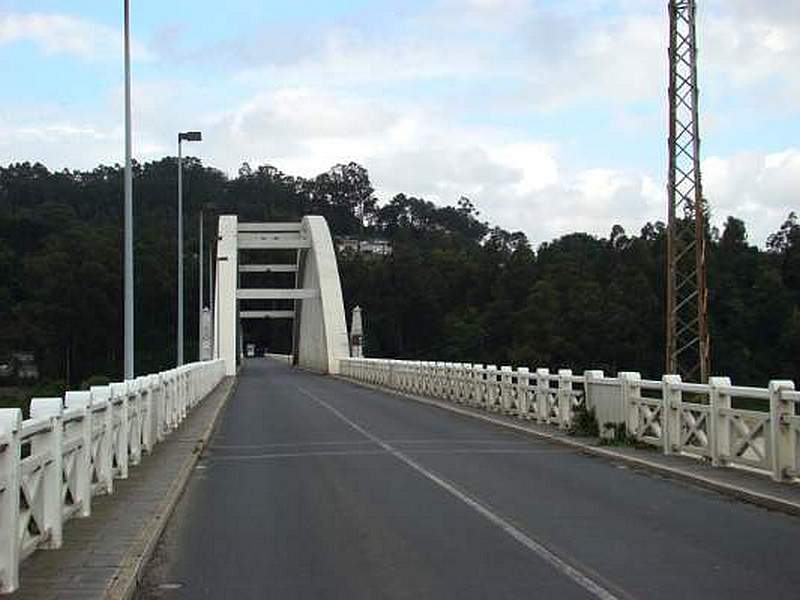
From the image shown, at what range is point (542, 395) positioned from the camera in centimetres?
2567

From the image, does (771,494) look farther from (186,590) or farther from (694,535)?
(186,590)

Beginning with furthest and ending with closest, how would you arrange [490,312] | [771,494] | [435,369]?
[490,312]
[435,369]
[771,494]

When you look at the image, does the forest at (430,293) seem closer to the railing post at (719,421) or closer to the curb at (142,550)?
the railing post at (719,421)

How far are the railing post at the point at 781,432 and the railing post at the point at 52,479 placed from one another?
8.97 meters

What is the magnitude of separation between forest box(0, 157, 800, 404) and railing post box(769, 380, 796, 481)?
68345 millimetres

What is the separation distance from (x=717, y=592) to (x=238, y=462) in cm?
1156

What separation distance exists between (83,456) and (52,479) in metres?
1.67

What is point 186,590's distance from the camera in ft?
27.5

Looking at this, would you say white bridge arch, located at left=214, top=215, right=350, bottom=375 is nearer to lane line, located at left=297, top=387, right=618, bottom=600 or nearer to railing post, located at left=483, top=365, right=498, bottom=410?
railing post, located at left=483, top=365, right=498, bottom=410

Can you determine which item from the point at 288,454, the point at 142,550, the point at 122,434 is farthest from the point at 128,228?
the point at 142,550

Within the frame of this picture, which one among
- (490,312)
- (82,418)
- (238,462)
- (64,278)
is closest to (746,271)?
(490,312)

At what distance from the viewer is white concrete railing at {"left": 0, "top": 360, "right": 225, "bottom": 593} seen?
25.2 ft

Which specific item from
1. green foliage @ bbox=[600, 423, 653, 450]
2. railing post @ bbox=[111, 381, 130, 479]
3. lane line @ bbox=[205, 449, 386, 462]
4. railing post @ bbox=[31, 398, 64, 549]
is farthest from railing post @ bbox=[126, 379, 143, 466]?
green foliage @ bbox=[600, 423, 653, 450]

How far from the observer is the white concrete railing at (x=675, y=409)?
1418 cm
